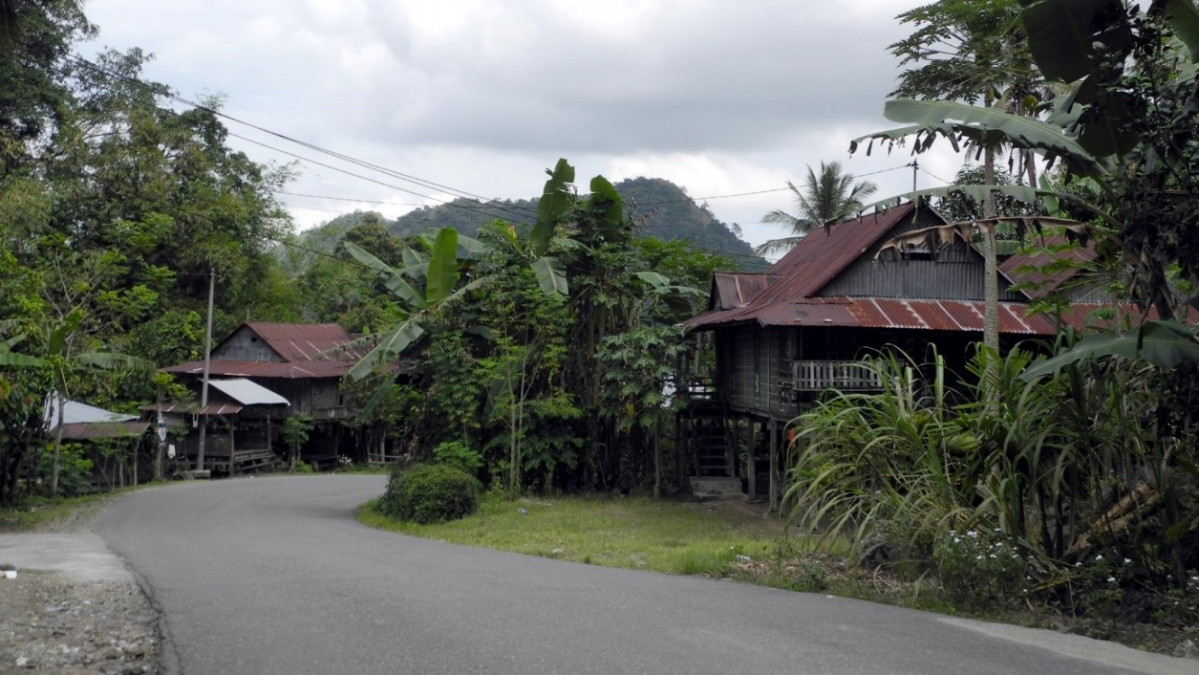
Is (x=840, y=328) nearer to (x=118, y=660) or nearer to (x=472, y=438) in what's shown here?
(x=472, y=438)

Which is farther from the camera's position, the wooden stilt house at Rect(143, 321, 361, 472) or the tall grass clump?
the wooden stilt house at Rect(143, 321, 361, 472)

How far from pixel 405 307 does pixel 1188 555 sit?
2182 centimetres

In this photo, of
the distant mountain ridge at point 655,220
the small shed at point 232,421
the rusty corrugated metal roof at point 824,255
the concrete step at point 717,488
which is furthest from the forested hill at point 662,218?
the concrete step at point 717,488

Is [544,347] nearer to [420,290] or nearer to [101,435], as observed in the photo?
[420,290]

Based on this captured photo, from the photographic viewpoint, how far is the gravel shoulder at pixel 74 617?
784 centimetres

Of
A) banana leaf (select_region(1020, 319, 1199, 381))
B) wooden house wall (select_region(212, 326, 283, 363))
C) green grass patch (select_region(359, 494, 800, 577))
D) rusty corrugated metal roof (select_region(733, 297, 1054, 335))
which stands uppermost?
wooden house wall (select_region(212, 326, 283, 363))

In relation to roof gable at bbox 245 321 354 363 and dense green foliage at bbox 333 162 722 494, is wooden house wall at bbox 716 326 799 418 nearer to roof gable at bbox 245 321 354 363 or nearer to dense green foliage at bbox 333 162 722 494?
dense green foliage at bbox 333 162 722 494

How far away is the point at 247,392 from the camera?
38812 millimetres

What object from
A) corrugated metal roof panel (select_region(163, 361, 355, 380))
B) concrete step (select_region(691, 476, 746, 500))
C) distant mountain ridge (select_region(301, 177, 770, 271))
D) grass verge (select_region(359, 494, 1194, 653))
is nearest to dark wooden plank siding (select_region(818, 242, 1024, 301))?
grass verge (select_region(359, 494, 1194, 653))

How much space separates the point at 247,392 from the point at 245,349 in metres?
4.84

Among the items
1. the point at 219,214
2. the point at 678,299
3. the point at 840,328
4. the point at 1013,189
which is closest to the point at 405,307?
the point at 678,299

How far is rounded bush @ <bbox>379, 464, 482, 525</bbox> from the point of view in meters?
22.5

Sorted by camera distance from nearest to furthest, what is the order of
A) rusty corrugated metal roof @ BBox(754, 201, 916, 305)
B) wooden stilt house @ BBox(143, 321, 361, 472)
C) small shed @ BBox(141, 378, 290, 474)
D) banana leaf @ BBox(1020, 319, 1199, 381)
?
banana leaf @ BBox(1020, 319, 1199, 381) < rusty corrugated metal roof @ BBox(754, 201, 916, 305) < small shed @ BBox(141, 378, 290, 474) < wooden stilt house @ BBox(143, 321, 361, 472)

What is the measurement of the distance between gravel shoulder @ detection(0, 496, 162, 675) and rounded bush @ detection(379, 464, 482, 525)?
7362 mm
